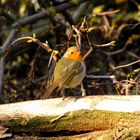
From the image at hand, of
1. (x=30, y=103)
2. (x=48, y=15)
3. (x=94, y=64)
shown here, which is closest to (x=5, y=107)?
(x=30, y=103)

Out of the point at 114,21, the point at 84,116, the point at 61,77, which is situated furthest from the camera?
the point at 114,21

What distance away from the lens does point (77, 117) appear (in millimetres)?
3371

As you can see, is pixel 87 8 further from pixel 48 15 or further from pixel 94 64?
pixel 48 15

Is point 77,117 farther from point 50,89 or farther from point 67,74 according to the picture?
point 67,74

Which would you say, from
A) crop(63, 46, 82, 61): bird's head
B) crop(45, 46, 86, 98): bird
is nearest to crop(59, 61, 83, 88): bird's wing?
crop(45, 46, 86, 98): bird

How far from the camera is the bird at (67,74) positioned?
3883mm

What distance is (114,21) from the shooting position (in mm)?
6559

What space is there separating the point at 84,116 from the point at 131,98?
0.36m

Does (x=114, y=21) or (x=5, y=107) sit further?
(x=114, y=21)

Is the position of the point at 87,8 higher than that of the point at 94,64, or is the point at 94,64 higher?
the point at 87,8

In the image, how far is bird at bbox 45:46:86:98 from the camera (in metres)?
3.88

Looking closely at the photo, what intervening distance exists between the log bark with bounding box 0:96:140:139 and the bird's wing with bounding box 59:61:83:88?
17.3 inches

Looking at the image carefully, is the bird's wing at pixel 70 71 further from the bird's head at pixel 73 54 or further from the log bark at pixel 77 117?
the log bark at pixel 77 117

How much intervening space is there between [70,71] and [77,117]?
0.69 meters
